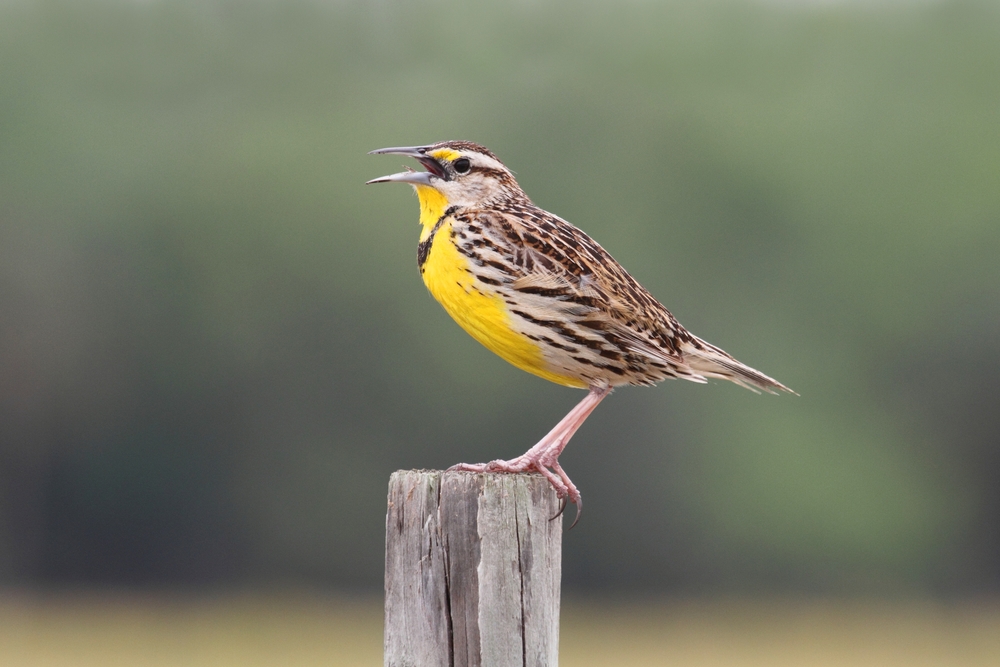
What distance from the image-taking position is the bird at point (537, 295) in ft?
14.6

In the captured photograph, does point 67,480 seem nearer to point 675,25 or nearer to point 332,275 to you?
point 332,275

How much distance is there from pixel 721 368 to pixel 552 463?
40.4 inches

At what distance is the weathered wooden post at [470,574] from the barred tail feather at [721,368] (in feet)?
4.91

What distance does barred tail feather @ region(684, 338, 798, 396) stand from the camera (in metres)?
4.84

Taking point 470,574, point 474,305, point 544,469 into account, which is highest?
point 474,305

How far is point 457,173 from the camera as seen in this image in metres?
4.86

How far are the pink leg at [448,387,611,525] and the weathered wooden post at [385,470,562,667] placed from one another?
0.25m

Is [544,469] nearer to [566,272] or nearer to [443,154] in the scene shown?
[566,272]

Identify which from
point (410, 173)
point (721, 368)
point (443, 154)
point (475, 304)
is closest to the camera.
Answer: point (475, 304)

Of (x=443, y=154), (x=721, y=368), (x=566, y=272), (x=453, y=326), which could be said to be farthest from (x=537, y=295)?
(x=453, y=326)

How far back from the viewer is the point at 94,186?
2842cm

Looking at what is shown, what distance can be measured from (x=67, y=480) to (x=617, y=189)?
12534 mm

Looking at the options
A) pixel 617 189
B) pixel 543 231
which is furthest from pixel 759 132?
pixel 543 231

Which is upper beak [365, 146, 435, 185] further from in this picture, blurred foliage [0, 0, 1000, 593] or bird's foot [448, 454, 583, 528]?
blurred foliage [0, 0, 1000, 593]
